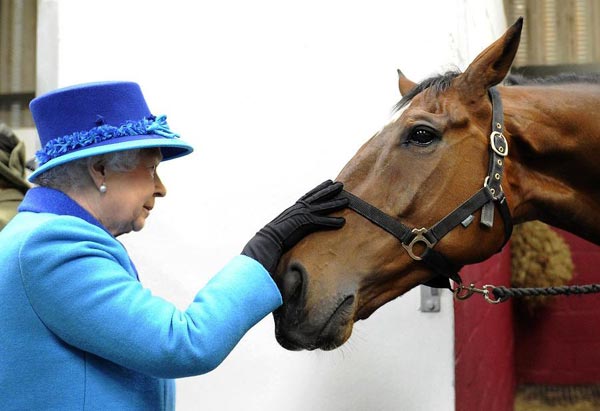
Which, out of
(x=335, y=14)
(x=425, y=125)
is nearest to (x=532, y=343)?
(x=335, y=14)

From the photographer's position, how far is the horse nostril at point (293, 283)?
1.68m

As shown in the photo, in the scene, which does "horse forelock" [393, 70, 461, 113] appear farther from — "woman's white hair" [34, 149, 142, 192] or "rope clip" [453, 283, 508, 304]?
"woman's white hair" [34, 149, 142, 192]

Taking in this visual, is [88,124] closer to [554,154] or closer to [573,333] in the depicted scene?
[554,154]

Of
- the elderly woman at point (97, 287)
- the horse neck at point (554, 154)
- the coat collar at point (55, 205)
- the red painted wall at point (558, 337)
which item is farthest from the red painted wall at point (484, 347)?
the coat collar at point (55, 205)

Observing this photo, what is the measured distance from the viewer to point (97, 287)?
1325 mm

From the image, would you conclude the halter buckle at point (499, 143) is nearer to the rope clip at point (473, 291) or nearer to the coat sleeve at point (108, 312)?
the rope clip at point (473, 291)

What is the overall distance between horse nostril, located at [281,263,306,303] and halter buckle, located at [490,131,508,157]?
57 centimetres

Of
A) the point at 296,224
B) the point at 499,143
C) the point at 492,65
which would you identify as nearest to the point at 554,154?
the point at 499,143

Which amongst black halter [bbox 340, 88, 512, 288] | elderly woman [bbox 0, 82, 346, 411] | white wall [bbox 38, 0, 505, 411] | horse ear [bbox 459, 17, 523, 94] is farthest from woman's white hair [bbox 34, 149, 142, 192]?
white wall [bbox 38, 0, 505, 411]

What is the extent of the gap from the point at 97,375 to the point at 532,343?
3.63 meters

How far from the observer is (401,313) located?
7.75 feet

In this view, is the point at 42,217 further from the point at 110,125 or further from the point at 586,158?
the point at 586,158

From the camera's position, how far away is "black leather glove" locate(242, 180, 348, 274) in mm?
1568

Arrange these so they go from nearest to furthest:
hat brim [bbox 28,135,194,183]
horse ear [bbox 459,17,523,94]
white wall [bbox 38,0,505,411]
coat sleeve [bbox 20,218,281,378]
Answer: coat sleeve [bbox 20,218,281,378], hat brim [bbox 28,135,194,183], horse ear [bbox 459,17,523,94], white wall [bbox 38,0,505,411]
